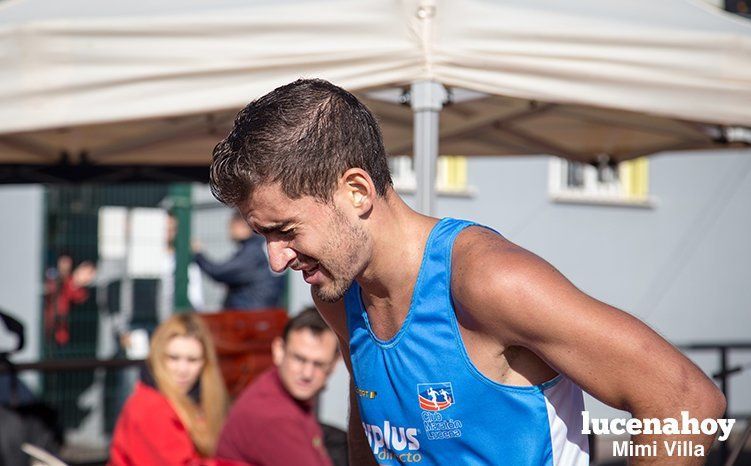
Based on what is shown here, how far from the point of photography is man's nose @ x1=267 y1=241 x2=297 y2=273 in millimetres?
1911

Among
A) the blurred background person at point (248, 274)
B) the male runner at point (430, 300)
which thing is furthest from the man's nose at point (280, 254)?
the blurred background person at point (248, 274)

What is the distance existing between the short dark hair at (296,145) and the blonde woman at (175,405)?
225 cm

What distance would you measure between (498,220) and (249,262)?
12.8 feet

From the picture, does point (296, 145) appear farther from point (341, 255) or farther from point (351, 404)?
point (351, 404)

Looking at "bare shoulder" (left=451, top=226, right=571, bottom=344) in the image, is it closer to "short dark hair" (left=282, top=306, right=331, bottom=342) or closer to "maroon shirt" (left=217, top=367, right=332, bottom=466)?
"maroon shirt" (left=217, top=367, right=332, bottom=466)

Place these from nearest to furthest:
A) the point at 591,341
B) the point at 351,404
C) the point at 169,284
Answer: the point at 591,341, the point at 351,404, the point at 169,284

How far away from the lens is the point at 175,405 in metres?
4.34

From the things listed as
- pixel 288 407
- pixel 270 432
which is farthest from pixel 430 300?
pixel 288 407

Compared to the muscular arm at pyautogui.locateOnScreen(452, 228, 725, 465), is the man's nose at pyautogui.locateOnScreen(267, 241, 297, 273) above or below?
above

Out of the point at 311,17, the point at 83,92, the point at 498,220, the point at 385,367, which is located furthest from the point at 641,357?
the point at 498,220

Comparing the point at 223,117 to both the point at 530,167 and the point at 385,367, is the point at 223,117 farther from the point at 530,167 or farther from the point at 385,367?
the point at 530,167

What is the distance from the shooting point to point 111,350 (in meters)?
9.49

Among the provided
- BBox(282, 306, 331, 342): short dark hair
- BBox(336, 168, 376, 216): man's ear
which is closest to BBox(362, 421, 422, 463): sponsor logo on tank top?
BBox(336, 168, 376, 216): man's ear

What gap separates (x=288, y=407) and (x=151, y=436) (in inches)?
25.1
